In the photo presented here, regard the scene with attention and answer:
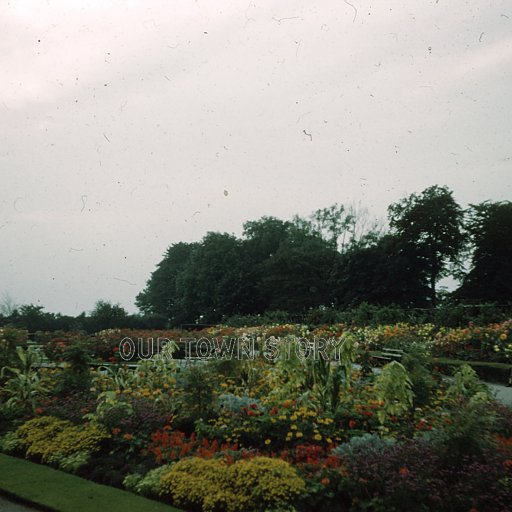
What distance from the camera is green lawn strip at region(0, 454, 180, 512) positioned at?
5.87 meters

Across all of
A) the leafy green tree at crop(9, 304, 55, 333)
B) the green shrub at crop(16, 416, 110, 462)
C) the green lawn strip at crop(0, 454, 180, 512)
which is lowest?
the green lawn strip at crop(0, 454, 180, 512)

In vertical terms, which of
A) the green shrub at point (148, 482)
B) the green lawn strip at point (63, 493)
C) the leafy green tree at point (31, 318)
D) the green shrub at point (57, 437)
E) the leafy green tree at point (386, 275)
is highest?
the leafy green tree at point (386, 275)

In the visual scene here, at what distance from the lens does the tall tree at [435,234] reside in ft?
130

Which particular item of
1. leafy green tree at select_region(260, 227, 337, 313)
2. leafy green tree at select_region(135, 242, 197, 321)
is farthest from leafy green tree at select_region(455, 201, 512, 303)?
leafy green tree at select_region(135, 242, 197, 321)

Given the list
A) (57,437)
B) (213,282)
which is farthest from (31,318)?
(57,437)

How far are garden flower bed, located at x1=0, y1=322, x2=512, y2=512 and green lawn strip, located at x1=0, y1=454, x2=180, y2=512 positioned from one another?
24 cm

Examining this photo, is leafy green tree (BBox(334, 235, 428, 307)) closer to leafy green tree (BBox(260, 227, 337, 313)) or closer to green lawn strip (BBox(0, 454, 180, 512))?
leafy green tree (BBox(260, 227, 337, 313))

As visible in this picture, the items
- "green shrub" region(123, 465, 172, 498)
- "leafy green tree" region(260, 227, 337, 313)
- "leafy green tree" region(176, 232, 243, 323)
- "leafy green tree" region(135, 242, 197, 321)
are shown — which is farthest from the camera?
"leafy green tree" region(135, 242, 197, 321)

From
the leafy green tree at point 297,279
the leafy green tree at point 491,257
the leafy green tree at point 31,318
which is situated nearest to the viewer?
the leafy green tree at point 31,318

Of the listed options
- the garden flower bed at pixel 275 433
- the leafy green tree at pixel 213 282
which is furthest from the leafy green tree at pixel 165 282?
the garden flower bed at pixel 275 433

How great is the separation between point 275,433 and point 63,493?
2.54 m

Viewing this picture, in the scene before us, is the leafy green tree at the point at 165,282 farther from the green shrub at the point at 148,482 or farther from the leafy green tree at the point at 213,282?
the green shrub at the point at 148,482

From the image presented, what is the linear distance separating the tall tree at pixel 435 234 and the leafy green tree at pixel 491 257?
4.62 m

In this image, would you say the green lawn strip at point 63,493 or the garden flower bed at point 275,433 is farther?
the green lawn strip at point 63,493
